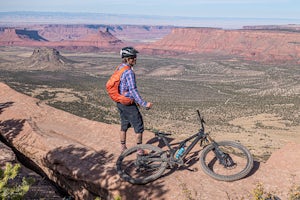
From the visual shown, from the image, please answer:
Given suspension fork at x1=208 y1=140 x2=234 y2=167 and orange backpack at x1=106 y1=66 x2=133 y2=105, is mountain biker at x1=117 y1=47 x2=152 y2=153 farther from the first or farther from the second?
suspension fork at x1=208 y1=140 x2=234 y2=167

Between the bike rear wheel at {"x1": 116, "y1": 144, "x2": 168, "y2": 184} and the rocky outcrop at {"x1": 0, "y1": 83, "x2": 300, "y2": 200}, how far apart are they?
0.55 feet

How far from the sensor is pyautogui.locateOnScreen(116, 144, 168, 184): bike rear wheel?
22.2ft

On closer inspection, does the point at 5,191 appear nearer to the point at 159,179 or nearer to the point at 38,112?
the point at 159,179

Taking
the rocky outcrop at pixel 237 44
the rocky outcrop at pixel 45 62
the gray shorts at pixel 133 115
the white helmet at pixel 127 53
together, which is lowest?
the rocky outcrop at pixel 45 62

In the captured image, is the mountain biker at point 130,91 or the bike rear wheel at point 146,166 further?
the mountain biker at point 130,91

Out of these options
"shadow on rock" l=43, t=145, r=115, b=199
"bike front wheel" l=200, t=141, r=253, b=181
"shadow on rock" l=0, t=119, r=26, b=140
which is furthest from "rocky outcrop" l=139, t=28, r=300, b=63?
"shadow on rock" l=43, t=145, r=115, b=199

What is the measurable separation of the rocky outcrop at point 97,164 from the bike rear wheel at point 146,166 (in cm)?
17

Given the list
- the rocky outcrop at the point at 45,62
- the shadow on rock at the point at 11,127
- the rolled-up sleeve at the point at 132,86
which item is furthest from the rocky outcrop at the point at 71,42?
the rolled-up sleeve at the point at 132,86

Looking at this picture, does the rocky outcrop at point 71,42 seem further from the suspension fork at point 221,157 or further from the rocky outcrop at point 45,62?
the suspension fork at point 221,157

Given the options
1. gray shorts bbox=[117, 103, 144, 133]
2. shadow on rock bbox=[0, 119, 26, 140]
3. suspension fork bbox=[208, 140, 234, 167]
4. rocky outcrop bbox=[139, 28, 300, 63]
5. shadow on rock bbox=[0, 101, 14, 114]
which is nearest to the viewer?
suspension fork bbox=[208, 140, 234, 167]

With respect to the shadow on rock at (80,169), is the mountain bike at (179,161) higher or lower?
higher

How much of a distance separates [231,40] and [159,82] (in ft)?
273

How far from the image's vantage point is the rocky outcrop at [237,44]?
4953 inches

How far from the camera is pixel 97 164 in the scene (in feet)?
26.0
